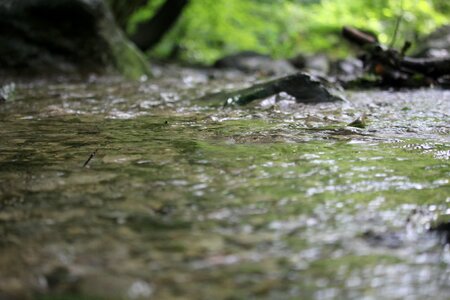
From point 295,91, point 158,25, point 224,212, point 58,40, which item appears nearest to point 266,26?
point 158,25

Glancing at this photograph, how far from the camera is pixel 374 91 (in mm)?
4531

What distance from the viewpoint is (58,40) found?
19.5 ft

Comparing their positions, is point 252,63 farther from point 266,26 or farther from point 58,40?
point 58,40

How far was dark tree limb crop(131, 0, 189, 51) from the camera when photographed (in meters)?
10.5

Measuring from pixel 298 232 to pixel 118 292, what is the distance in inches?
17.6

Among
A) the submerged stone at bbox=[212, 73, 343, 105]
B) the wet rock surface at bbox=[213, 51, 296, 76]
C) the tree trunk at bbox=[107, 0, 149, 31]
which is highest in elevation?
the tree trunk at bbox=[107, 0, 149, 31]

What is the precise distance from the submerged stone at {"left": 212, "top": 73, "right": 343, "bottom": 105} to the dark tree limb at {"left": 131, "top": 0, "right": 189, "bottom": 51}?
7349 mm

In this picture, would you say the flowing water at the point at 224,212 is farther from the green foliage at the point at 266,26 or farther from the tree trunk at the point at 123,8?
the green foliage at the point at 266,26

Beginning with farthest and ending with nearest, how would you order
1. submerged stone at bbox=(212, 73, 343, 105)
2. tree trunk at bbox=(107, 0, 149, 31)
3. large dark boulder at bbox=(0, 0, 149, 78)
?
tree trunk at bbox=(107, 0, 149, 31) → large dark boulder at bbox=(0, 0, 149, 78) → submerged stone at bbox=(212, 73, 343, 105)

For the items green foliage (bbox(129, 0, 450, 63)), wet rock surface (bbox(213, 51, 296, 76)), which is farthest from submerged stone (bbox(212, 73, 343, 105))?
green foliage (bbox(129, 0, 450, 63))

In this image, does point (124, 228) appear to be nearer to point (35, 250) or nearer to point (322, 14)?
point (35, 250)

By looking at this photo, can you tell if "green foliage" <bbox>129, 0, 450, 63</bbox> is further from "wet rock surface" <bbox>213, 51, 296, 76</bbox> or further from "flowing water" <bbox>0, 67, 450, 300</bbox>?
"flowing water" <bbox>0, 67, 450, 300</bbox>

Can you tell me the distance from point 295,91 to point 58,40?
11.6ft

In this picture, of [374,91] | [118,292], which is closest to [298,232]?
[118,292]
